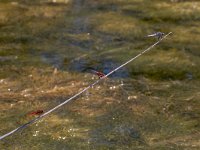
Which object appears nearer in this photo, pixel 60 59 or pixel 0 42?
pixel 60 59

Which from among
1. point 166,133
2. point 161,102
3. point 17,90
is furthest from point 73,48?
point 166,133

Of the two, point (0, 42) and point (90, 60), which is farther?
point (0, 42)

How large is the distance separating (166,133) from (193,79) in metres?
0.71

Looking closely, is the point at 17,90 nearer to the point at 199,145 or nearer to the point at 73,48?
the point at 73,48

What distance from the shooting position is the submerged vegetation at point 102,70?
2432mm

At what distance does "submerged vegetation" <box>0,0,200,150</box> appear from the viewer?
2.43m

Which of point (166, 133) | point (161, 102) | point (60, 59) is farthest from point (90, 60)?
point (166, 133)

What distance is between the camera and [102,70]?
10.6 ft

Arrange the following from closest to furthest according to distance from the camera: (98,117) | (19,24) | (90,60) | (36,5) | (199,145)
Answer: (199,145) < (98,117) < (90,60) < (19,24) < (36,5)

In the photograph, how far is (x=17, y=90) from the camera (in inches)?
114

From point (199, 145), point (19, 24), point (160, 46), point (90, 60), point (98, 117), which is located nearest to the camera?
point (199, 145)

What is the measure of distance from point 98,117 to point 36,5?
207 centimetres

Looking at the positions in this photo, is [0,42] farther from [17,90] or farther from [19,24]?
[17,90]

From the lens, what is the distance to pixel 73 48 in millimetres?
3551
